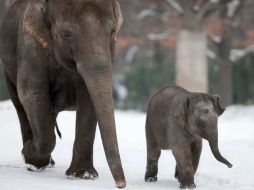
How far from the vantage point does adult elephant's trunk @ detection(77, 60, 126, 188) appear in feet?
23.4

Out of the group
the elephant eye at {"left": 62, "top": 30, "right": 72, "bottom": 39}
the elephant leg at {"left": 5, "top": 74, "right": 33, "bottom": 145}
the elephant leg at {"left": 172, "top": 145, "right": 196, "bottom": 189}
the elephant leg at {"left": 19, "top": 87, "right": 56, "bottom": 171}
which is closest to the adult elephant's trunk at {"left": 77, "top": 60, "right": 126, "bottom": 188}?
the elephant eye at {"left": 62, "top": 30, "right": 72, "bottom": 39}

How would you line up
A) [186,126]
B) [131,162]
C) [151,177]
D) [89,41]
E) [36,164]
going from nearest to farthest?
1. [89,41]
2. [186,126]
3. [151,177]
4. [36,164]
5. [131,162]

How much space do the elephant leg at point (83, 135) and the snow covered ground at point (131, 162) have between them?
195 mm

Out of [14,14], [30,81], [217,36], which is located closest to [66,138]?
[14,14]

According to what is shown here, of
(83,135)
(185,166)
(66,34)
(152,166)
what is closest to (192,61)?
(152,166)

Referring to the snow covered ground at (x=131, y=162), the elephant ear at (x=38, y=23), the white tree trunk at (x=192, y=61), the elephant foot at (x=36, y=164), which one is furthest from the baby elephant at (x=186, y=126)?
the white tree trunk at (x=192, y=61)

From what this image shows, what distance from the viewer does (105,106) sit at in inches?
283

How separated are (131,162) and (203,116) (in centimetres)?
332

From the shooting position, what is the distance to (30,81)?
8414 millimetres

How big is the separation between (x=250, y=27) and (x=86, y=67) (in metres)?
25.2

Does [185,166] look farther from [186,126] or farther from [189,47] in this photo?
[189,47]

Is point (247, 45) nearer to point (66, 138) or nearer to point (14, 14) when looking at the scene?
point (66, 138)

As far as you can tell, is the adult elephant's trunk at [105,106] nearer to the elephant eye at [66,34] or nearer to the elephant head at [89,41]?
the elephant head at [89,41]

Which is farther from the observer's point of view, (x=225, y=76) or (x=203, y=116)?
(x=225, y=76)
